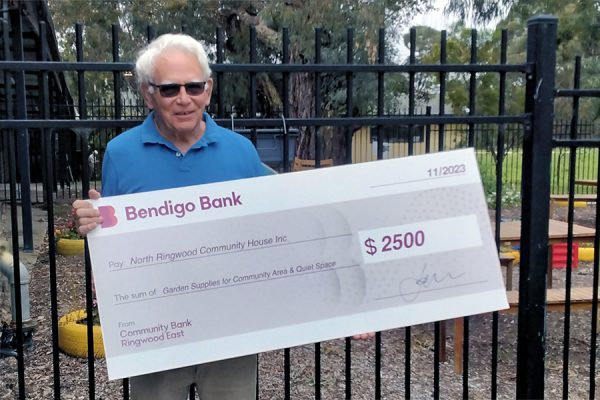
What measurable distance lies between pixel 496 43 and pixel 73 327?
68.9 feet

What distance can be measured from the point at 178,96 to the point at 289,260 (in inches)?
27.0

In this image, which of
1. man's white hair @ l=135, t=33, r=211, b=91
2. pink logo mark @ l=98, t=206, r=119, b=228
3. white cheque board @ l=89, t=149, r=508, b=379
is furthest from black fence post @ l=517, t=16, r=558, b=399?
pink logo mark @ l=98, t=206, r=119, b=228

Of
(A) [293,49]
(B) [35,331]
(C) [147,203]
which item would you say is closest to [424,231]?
(C) [147,203]

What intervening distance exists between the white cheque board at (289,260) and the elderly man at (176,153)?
65mm

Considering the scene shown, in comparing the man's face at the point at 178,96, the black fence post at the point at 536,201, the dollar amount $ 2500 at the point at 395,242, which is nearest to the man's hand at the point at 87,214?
the man's face at the point at 178,96

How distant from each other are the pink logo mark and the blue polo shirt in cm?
8

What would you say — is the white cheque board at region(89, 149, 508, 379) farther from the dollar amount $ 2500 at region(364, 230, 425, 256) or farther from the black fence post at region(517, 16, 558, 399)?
the black fence post at region(517, 16, 558, 399)

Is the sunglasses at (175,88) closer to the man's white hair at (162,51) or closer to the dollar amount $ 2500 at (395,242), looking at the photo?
the man's white hair at (162,51)

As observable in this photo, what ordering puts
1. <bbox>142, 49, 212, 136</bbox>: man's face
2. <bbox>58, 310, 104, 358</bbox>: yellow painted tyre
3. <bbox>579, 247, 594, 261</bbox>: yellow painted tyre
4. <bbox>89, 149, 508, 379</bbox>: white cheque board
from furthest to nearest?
1. <bbox>579, 247, 594, 261</bbox>: yellow painted tyre
2. <bbox>58, 310, 104, 358</bbox>: yellow painted tyre
3. <bbox>89, 149, 508, 379</bbox>: white cheque board
4. <bbox>142, 49, 212, 136</bbox>: man's face

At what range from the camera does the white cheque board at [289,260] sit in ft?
6.79

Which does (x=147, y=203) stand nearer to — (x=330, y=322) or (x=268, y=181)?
(x=268, y=181)

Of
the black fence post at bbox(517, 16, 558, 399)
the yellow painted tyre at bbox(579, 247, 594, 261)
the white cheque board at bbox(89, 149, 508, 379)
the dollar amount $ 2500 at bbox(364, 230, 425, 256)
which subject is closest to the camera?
the white cheque board at bbox(89, 149, 508, 379)

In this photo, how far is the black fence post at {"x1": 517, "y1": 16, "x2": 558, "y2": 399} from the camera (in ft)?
8.25

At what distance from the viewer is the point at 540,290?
261 centimetres
